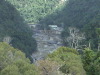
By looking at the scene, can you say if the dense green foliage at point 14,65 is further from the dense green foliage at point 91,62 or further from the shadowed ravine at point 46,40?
the shadowed ravine at point 46,40

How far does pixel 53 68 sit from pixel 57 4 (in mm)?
81602

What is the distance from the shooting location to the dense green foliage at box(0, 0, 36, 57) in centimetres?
5081

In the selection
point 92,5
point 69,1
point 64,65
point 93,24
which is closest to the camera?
point 64,65

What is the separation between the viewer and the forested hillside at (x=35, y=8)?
8850 centimetres

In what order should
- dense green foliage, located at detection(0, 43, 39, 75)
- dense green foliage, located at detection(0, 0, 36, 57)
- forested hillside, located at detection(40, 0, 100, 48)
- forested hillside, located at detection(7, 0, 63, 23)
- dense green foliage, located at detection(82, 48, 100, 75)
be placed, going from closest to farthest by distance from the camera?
dense green foliage, located at detection(0, 43, 39, 75) → dense green foliage, located at detection(82, 48, 100, 75) → dense green foliage, located at detection(0, 0, 36, 57) → forested hillside, located at detection(40, 0, 100, 48) → forested hillside, located at detection(7, 0, 63, 23)

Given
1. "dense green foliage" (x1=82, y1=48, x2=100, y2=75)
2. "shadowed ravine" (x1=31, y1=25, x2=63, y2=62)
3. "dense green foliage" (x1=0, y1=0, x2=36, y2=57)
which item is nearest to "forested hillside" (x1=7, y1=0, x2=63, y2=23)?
"shadowed ravine" (x1=31, y1=25, x2=63, y2=62)

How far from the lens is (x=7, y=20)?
188 ft

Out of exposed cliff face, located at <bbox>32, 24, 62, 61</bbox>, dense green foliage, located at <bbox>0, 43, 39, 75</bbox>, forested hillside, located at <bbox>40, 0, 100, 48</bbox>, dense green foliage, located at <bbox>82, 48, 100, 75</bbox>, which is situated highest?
forested hillside, located at <bbox>40, 0, 100, 48</bbox>

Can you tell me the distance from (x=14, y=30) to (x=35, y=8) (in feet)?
131

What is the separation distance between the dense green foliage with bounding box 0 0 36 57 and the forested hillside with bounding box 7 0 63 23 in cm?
2480

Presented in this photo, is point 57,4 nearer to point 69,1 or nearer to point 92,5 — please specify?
point 69,1

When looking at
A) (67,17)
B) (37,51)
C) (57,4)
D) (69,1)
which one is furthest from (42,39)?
(57,4)

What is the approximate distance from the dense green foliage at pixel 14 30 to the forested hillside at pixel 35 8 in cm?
2480

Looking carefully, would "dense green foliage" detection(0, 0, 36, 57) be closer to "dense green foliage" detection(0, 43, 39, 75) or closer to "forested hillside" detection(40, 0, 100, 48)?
"forested hillside" detection(40, 0, 100, 48)
